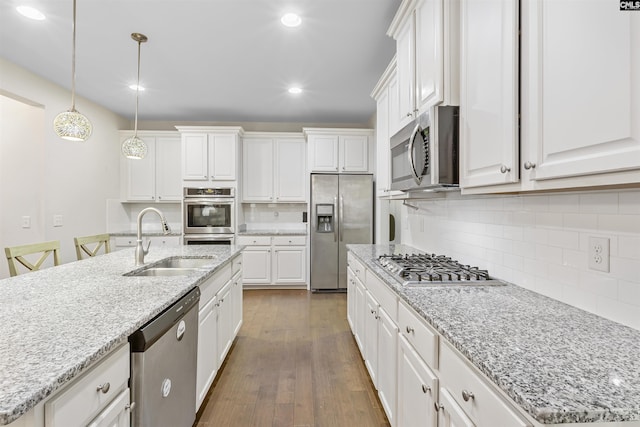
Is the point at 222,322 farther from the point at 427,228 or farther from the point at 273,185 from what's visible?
the point at 273,185

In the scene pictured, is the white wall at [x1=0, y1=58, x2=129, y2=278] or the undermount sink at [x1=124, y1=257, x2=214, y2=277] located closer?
the undermount sink at [x1=124, y1=257, x2=214, y2=277]

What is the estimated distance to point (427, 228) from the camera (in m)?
2.71

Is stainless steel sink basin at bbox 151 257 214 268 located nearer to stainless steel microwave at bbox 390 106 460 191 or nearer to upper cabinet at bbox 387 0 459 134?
stainless steel microwave at bbox 390 106 460 191

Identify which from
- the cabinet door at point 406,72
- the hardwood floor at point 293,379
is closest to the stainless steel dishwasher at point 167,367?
the hardwood floor at point 293,379

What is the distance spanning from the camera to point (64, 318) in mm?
1170

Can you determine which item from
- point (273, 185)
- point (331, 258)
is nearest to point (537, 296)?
point (331, 258)

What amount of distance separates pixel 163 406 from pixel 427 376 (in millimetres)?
1079

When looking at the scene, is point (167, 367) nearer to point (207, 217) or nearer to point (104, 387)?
point (104, 387)

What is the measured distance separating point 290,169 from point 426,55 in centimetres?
353

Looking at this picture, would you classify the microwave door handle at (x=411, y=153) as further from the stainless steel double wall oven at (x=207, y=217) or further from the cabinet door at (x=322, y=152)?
the stainless steel double wall oven at (x=207, y=217)

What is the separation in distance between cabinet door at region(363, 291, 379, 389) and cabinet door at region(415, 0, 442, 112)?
4.16 ft

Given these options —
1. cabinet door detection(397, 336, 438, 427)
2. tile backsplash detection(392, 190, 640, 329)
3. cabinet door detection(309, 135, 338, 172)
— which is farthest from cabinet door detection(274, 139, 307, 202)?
cabinet door detection(397, 336, 438, 427)

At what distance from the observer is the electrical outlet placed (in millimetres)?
1115

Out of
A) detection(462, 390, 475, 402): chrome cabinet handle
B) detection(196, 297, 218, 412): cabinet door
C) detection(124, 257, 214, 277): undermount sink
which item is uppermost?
detection(124, 257, 214, 277): undermount sink
